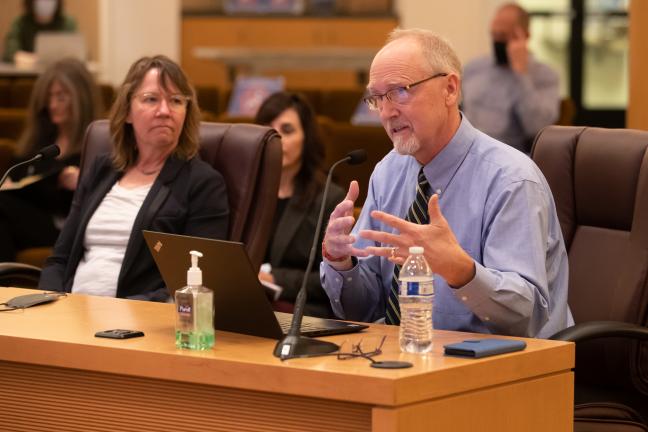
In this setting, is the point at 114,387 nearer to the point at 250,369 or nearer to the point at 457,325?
the point at 250,369

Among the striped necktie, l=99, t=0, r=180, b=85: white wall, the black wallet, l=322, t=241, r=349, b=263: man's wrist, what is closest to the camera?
the black wallet

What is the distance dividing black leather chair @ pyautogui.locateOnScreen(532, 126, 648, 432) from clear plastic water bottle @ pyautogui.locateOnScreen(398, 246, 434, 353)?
733 millimetres

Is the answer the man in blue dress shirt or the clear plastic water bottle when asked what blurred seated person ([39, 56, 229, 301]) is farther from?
the clear plastic water bottle

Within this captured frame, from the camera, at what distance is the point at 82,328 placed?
2326 mm

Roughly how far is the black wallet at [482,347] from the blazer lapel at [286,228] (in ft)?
6.25

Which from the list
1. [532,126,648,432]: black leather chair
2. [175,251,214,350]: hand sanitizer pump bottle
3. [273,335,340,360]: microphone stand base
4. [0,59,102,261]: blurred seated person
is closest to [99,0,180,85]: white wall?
[0,59,102,261]: blurred seated person

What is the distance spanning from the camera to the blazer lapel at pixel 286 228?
155 inches

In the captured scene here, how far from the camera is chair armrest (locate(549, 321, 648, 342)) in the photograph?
2.45 metres

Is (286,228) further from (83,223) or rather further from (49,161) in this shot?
(49,161)

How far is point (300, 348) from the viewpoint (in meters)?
2.03

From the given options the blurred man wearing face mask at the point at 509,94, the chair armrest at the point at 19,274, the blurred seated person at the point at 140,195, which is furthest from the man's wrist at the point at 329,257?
the blurred man wearing face mask at the point at 509,94

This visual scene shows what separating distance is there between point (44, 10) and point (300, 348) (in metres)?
8.33

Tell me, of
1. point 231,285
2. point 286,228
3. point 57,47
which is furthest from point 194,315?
point 57,47

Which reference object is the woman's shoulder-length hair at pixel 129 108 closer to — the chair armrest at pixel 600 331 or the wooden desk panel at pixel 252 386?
the wooden desk panel at pixel 252 386
